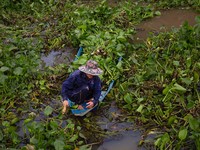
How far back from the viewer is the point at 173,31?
19.3ft

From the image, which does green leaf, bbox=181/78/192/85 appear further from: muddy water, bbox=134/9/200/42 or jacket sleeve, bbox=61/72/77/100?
muddy water, bbox=134/9/200/42

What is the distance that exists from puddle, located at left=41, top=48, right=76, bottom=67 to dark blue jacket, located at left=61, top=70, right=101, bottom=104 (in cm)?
151

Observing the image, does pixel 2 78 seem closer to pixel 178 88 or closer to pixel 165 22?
pixel 178 88

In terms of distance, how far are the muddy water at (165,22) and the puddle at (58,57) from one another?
1372 mm

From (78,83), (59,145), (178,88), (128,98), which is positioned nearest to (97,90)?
(78,83)

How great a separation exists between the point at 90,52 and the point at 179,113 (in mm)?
1994

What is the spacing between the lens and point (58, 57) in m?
5.88

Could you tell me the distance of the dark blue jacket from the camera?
13.6 feet

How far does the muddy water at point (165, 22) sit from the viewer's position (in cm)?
648

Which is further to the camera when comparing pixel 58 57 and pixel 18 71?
pixel 58 57

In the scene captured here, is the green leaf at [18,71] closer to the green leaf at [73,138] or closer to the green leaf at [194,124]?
the green leaf at [73,138]

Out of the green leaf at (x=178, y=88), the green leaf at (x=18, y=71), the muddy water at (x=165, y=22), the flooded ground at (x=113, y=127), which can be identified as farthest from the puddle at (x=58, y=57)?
the green leaf at (x=178, y=88)

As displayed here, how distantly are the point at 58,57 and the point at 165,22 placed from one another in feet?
8.46

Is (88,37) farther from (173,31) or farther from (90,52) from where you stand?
(173,31)
